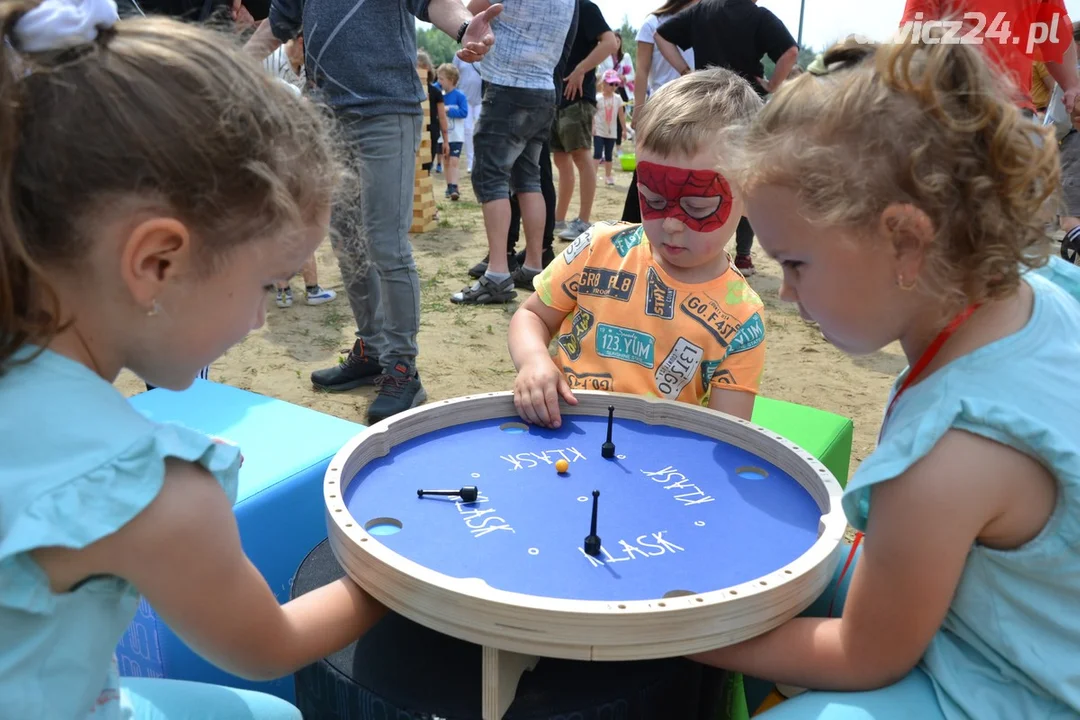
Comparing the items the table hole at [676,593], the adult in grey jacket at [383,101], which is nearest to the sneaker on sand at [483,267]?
the adult in grey jacket at [383,101]

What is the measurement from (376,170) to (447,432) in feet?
4.87

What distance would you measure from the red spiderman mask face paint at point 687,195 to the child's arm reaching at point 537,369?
37 cm

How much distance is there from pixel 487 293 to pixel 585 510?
11.0ft

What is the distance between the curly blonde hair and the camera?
91 cm

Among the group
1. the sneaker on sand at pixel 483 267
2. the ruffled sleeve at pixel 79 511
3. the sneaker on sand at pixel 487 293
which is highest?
the ruffled sleeve at pixel 79 511

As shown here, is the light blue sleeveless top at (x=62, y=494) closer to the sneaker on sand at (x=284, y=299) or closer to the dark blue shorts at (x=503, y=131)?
the dark blue shorts at (x=503, y=131)

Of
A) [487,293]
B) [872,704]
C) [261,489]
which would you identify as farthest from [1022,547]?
[487,293]

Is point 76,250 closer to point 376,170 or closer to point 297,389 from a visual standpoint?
point 376,170

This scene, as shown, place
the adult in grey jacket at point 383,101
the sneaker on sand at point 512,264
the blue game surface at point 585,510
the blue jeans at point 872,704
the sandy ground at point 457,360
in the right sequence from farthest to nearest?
1. the sneaker on sand at point 512,264
2. the sandy ground at point 457,360
3. the adult in grey jacket at point 383,101
4. the blue game surface at point 585,510
5. the blue jeans at point 872,704

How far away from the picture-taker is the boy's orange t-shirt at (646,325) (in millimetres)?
1812

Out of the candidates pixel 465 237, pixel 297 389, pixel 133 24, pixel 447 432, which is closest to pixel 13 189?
pixel 133 24

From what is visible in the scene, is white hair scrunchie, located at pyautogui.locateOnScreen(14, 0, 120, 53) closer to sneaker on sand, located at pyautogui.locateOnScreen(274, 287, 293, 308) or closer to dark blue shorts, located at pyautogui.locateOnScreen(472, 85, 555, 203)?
dark blue shorts, located at pyautogui.locateOnScreen(472, 85, 555, 203)

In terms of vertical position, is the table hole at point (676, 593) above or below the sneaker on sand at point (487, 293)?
above

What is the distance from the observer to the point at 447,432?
159 cm
